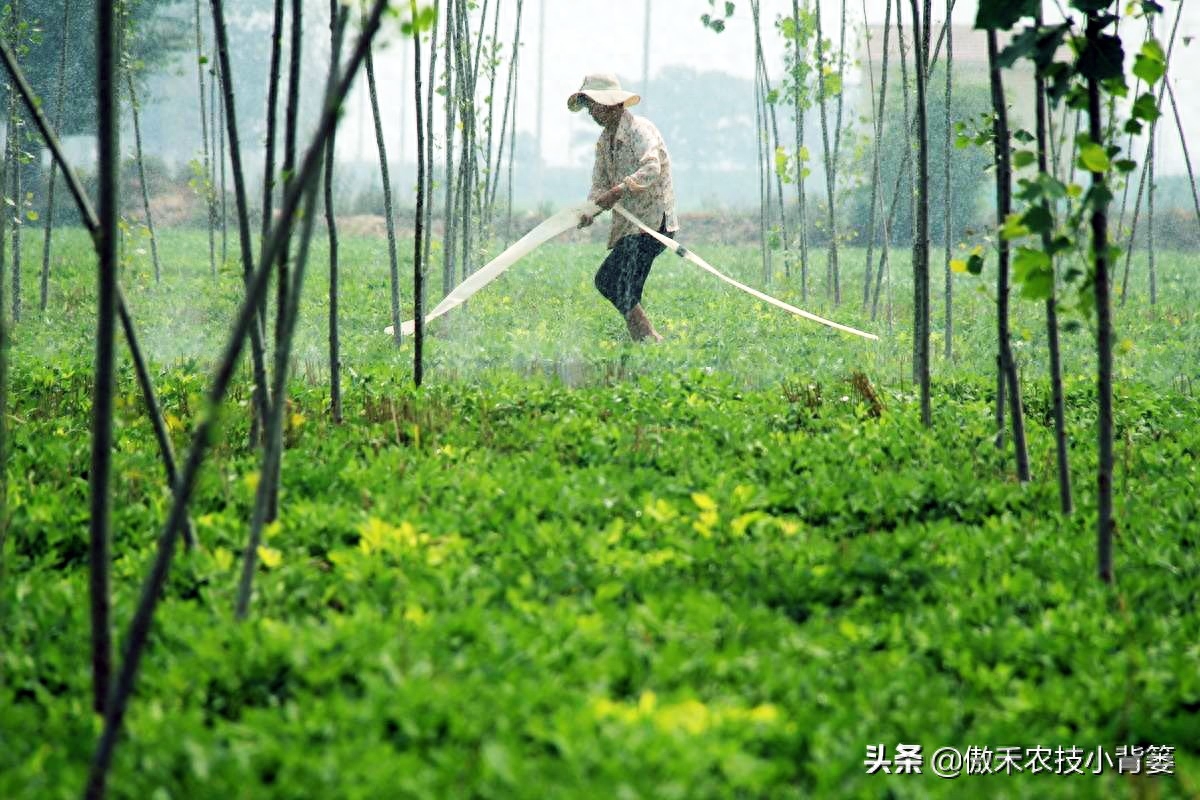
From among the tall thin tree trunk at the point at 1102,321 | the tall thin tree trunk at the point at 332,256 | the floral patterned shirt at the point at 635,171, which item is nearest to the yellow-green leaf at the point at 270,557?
the tall thin tree trunk at the point at 332,256

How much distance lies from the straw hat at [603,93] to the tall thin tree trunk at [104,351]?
19.3 feet

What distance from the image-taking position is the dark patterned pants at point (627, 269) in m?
8.18

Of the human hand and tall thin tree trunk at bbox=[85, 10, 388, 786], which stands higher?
the human hand

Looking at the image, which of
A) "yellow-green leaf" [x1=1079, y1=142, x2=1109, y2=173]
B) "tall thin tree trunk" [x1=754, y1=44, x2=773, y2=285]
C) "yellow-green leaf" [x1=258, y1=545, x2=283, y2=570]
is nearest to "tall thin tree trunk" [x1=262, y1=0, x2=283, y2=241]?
"yellow-green leaf" [x1=258, y1=545, x2=283, y2=570]

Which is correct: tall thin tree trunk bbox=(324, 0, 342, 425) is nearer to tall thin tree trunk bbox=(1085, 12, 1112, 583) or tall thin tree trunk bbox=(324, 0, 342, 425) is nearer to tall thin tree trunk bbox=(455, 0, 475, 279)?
tall thin tree trunk bbox=(1085, 12, 1112, 583)

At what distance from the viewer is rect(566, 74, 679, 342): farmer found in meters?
7.81

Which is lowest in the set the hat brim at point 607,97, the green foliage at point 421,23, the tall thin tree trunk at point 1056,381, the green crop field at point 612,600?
the green crop field at point 612,600

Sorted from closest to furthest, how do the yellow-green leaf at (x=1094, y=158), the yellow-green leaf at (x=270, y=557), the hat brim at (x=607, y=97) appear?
the yellow-green leaf at (x=1094, y=158) < the yellow-green leaf at (x=270, y=557) < the hat brim at (x=607, y=97)

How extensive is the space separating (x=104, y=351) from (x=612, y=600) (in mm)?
1434

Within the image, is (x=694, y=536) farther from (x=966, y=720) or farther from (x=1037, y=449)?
(x=1037, y=449)

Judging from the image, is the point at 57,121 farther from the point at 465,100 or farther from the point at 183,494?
the point at 183,494

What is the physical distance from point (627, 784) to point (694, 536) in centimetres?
150

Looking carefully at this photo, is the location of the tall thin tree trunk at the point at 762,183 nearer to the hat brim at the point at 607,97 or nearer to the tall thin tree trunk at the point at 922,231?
the hat brim at the point at 607,97

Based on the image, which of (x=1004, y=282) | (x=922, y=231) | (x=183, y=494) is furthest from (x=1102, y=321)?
(x=183, y=494)
